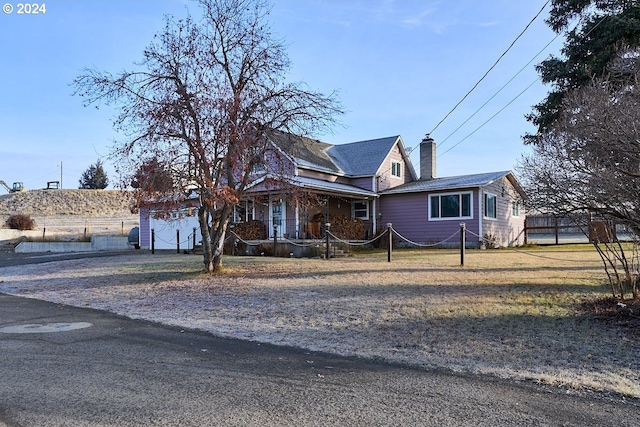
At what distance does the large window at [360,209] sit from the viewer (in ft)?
84.2

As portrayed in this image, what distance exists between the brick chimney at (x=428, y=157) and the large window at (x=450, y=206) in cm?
508

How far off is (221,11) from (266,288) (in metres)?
7.40

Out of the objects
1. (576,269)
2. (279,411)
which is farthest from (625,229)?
(279,411)

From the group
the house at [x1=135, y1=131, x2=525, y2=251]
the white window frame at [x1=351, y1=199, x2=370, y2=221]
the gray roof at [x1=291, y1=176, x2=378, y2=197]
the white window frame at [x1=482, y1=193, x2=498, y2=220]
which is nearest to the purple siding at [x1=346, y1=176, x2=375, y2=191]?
the house at [x1=135, y1=131, x2=525, y2=251]

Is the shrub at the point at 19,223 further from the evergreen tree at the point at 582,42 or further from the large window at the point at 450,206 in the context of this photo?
the evergreen tree at the point at 582,42

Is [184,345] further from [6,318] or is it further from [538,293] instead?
[538,293]

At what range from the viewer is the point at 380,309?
7.79 m

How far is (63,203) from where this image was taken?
190ft

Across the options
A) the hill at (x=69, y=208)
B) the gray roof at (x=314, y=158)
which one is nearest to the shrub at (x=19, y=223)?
the hill at (x=69, y=208)

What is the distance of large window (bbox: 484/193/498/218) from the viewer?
23291 mm

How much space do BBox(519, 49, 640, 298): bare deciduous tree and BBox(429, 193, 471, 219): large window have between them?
48.3 feet

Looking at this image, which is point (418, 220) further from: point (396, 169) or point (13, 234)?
point (13, 234)

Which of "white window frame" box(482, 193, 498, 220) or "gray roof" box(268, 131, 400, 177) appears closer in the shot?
"white window frame" box(482, 193, 498, 220)

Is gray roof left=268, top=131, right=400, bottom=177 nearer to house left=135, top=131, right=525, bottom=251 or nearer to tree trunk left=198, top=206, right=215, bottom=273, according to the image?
house left=135, top=131, right=525, bottom=251
